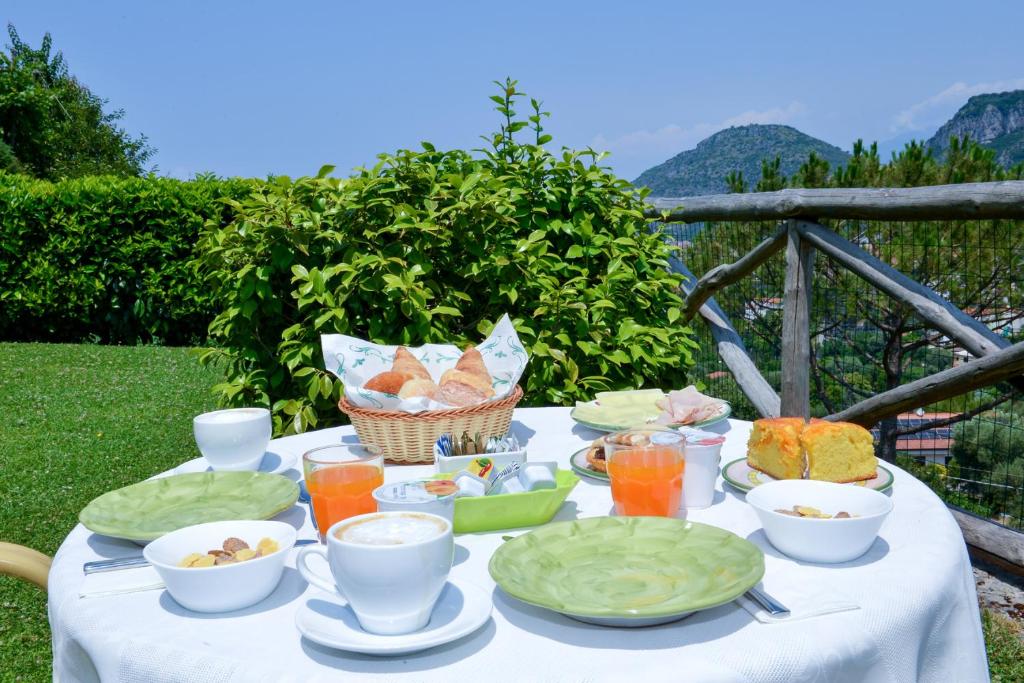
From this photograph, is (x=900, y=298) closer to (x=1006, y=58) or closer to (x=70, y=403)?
(x=70, y=403)

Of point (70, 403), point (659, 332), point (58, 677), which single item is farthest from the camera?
point (70, 403)

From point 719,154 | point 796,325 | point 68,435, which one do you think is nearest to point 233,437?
point 796,325

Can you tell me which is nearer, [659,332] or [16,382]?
[659,332]

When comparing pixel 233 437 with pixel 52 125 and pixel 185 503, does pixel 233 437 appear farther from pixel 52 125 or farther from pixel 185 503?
pixel 52 125

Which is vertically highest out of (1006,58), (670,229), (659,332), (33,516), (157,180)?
(1006,58)

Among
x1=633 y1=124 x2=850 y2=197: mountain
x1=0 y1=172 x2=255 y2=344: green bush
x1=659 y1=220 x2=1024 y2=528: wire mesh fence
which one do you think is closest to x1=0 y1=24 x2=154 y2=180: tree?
x1=0 y1=172 x2=255 y2=344: green bush

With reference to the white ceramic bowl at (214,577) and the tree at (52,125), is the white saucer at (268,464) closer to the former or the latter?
the white ceramic bowl at (214,577)

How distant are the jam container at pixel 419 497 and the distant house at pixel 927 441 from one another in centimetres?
333

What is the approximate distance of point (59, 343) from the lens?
9.38 metres

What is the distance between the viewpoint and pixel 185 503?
4.56 ft

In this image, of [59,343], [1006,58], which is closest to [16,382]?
[59,343]

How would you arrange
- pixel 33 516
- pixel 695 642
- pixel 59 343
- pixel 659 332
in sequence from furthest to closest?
pixel 59 343 → pixel 33 516 → pixel 659 332 → pixel 695 642

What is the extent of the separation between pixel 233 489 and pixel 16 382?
7012 mm

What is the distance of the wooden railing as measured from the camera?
286 cm
